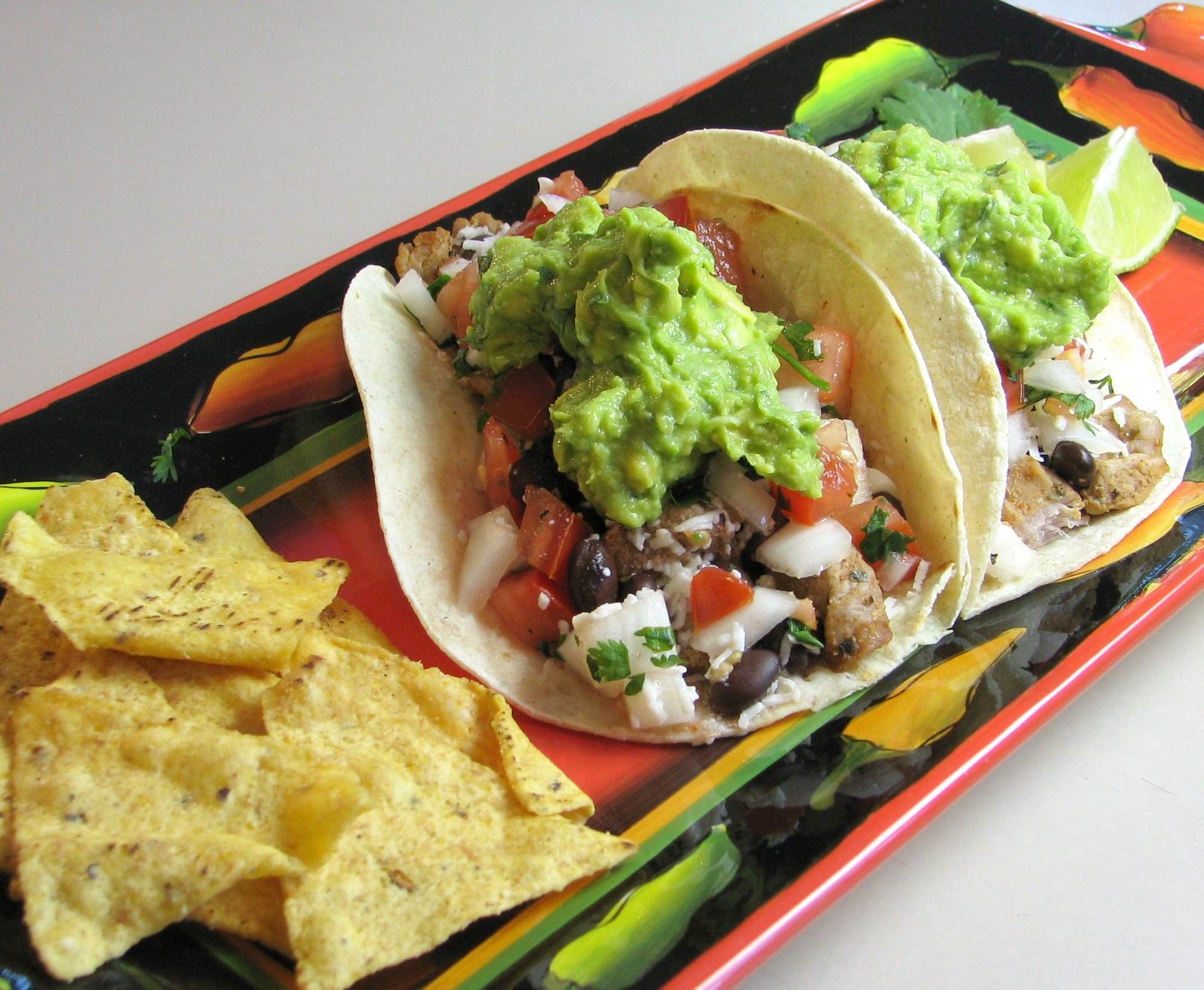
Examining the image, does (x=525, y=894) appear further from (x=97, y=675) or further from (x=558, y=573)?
(x=97, y=675)

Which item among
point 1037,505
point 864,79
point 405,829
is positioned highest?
point 864,79

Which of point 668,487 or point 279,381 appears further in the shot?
point 279,381

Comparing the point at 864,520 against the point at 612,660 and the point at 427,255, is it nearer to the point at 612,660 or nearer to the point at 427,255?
the point at 612,660

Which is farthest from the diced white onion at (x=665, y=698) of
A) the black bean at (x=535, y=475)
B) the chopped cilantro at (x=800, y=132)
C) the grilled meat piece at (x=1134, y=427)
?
the chopped cilantro at (x=800, y=132)

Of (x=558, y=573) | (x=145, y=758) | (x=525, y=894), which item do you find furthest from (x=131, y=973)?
(x=558, y=573)

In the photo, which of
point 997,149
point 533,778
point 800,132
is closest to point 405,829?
point 533,778

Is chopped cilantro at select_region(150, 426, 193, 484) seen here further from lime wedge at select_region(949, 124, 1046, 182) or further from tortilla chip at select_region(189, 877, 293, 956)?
lime wedge at select_region(949, 124, 1046, 182)

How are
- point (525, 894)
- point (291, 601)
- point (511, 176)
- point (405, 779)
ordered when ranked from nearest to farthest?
point (525, 894)
point (405, 779)
point (291, 601)
point (511, 176)

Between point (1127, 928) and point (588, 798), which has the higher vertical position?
point (588, 798)
